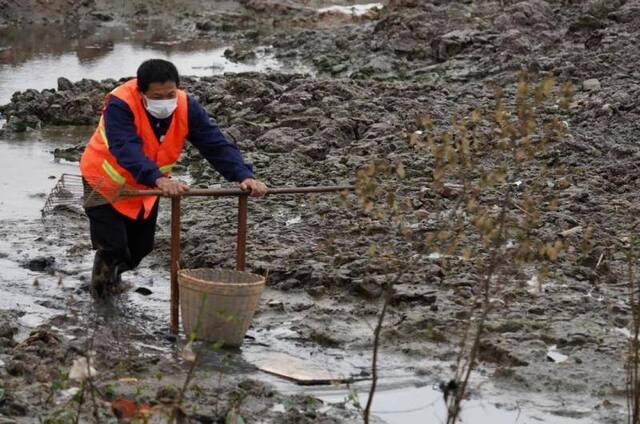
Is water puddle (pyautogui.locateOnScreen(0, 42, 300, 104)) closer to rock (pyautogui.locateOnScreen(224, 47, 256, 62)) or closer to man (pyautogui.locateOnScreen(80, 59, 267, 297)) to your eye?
rock (pyautogui.locateOnScreen(224, 47, 256, 62))

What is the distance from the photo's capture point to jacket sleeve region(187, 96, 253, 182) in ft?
22.3

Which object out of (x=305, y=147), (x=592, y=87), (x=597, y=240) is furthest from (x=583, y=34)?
(x=597, y=240)

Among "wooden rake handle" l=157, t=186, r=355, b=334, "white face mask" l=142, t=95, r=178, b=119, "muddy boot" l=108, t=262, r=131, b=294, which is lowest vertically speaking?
"muddy boot" l=108, t=262, r=131, b=294

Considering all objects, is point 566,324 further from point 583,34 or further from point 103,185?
point 583,34

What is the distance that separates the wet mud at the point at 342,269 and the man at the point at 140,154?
1.36 ft

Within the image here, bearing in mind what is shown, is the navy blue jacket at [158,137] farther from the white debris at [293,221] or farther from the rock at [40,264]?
the white debris at [293,221]

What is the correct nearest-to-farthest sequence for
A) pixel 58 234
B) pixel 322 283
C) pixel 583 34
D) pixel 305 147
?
1. pixel 322 283
2. pixel 58 234
3. pixel 305 147
4. pixel 583 34

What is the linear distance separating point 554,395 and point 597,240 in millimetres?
2350

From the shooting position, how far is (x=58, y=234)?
8.88 m

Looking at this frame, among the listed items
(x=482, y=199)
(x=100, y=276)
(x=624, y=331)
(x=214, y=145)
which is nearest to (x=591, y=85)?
(x=482, y=199)

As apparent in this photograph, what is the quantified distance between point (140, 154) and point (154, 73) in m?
0.41

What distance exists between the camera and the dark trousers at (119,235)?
6.89m

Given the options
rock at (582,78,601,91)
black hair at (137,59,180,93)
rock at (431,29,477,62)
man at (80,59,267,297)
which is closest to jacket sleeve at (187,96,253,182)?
man at (80,59,267,297)

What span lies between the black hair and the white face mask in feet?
0.27
